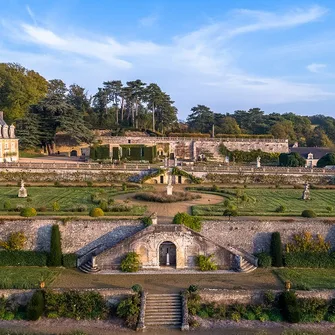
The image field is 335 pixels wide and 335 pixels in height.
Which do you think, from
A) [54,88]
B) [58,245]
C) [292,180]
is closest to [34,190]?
[58,245]

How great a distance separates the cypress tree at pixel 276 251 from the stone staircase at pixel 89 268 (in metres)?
10.4

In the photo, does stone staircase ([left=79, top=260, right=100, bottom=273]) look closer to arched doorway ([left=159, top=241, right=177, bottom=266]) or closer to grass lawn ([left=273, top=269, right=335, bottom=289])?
arched doorway ([left=159, top=241, right=177, bottom=266])

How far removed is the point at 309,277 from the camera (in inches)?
838

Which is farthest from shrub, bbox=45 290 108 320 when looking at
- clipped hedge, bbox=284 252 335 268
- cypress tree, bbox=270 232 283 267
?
clipped hedge, bbox=284 252 335 268

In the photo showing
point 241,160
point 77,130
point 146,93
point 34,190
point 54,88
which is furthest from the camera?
point 54,88

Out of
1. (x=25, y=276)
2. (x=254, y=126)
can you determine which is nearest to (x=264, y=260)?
(x=25, y=276)

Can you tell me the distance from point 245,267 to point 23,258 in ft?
43.0

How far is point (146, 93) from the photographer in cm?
7888

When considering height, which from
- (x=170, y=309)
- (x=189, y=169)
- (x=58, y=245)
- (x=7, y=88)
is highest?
(x=7, y=88)

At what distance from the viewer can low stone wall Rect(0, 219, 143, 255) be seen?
23656 millimetres

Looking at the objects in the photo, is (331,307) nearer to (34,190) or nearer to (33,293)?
(33,293)

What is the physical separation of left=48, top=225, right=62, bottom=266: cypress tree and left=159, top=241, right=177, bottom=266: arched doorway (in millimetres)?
5971

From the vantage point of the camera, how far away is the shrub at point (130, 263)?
73.0 feet

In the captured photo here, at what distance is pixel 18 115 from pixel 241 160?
39.9m
